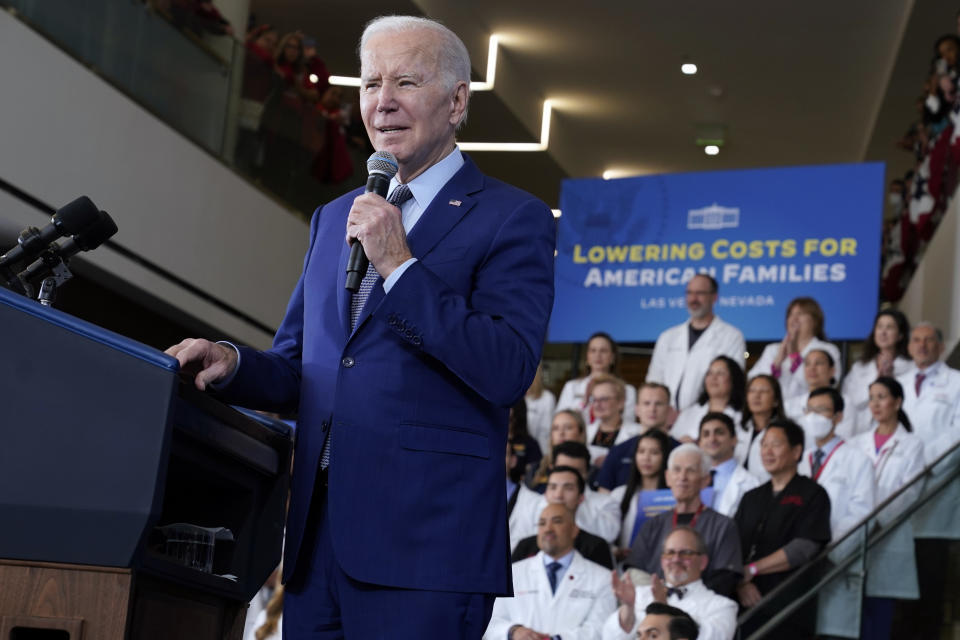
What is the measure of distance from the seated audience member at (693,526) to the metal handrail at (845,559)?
31 centimetres

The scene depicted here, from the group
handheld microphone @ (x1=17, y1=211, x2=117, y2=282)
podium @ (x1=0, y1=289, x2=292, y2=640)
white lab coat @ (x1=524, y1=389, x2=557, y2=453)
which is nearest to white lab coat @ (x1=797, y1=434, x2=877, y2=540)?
white lab coat @ (x1=524, y1=389, x2=557, y2=453)

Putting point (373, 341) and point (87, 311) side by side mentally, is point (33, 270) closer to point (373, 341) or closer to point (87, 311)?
point (373, 341)

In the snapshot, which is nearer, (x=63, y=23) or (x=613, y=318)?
(x=63, y=23)

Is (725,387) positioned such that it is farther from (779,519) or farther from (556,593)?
(556,593)

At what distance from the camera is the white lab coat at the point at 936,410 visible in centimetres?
641

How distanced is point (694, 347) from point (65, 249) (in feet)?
20.7

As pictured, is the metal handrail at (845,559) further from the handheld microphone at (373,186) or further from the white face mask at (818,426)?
the handheld microphone at (373,186)

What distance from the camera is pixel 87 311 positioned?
889 centimetres

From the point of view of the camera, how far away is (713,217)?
32.2 feet

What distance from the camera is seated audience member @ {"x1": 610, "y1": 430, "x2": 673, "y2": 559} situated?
5.86m

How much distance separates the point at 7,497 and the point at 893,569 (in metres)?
4.16

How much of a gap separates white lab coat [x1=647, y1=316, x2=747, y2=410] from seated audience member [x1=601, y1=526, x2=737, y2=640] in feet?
8.27

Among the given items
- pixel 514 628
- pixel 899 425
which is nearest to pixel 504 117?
pixel 899 425

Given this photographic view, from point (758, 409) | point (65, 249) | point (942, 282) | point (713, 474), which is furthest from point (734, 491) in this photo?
point (942, 282)
